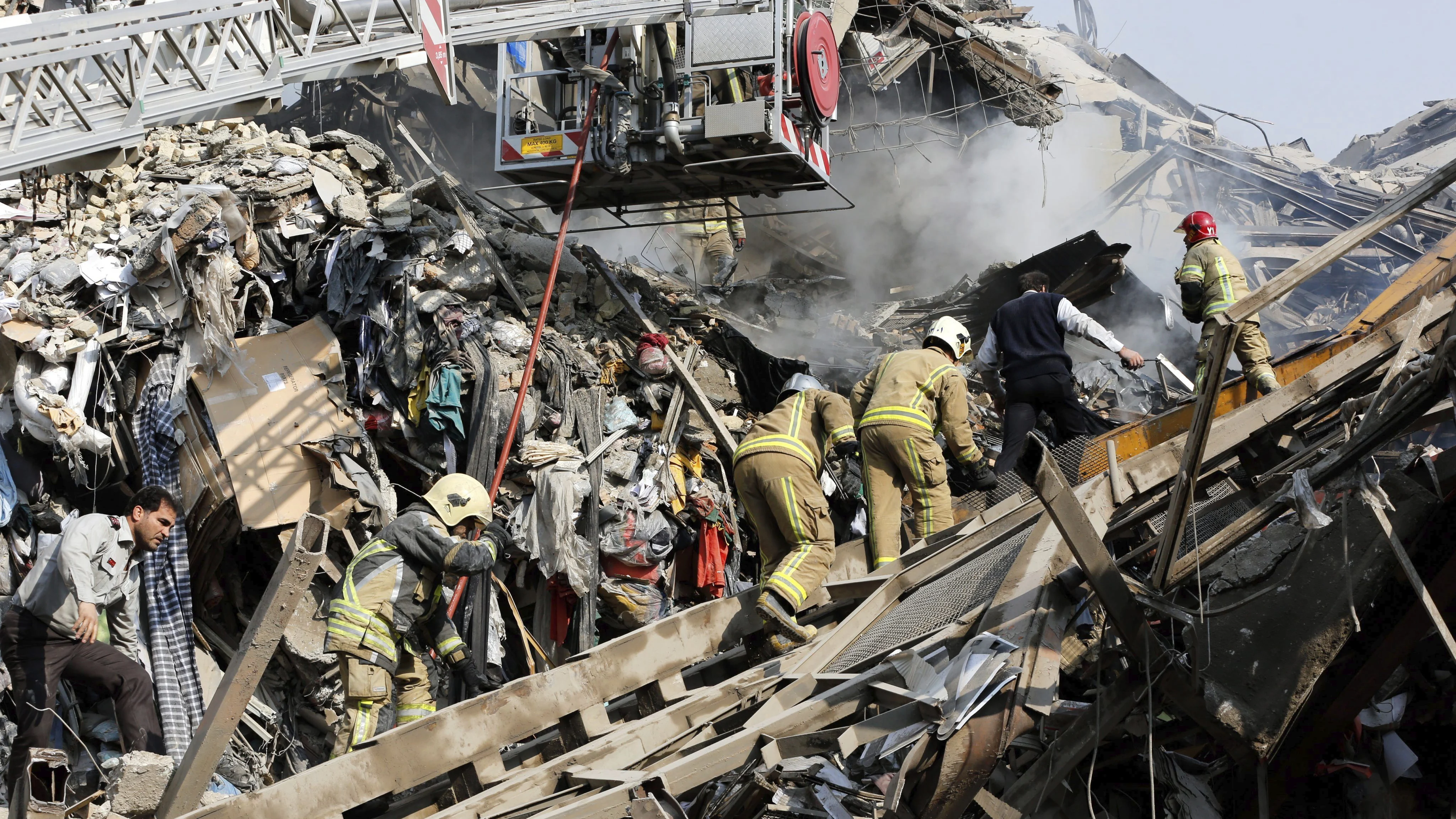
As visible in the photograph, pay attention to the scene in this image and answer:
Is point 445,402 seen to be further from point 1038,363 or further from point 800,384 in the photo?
point 1038,363

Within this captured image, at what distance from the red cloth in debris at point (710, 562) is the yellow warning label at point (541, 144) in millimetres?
2946

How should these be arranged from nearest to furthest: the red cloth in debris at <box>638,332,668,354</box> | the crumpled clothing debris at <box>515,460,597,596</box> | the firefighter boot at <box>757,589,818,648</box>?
the firefighter boot at <box>757,589,818,648</box>
the crumpled clothing debris at <box>515,460,597,596</box>
the red cloth in debris at <box>638,332,668,354</box>

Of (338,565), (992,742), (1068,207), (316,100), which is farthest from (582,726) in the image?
(1068,207)

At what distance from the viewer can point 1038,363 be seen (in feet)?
22.0

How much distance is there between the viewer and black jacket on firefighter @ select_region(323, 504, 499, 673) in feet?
15.6

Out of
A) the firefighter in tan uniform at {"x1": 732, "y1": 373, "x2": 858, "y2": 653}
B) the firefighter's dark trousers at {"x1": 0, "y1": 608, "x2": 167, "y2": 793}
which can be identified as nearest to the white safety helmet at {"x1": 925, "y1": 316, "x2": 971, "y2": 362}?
the firefighter in tan uniform at {"x1": 732, "y1": 373, "x2": 858, "y2": 653}

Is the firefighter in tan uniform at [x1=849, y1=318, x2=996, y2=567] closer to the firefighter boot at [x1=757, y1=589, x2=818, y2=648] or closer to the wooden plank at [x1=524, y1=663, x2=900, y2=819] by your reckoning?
the firefighter boot at [x1=757, y1=589, x2=818, y2=648]

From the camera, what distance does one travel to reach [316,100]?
12.5 metres

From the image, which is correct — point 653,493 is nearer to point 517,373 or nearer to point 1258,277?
point 517,373

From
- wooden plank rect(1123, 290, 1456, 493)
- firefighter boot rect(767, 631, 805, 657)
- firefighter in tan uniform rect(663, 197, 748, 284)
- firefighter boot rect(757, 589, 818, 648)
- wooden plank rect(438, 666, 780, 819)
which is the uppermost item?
firefighter in tan uniform rect(663, 197, 748, 284)

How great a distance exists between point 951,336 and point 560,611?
277cm

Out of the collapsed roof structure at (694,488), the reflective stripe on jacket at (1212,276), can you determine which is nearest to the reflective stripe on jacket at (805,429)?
the collapsed roof structure at (694,488)

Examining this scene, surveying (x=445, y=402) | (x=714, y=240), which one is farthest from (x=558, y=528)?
(x=714, y=240)

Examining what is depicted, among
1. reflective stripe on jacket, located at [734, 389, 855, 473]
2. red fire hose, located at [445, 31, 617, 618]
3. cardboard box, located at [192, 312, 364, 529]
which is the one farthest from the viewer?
cardboard box, located at [192, 312, 364, 529]
